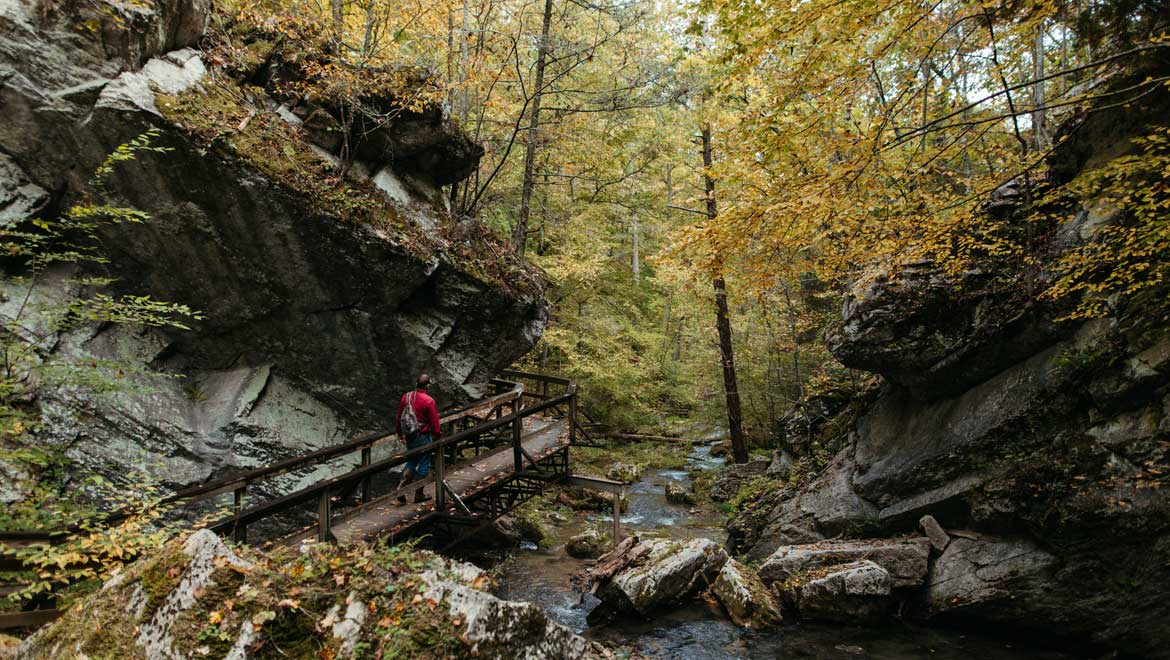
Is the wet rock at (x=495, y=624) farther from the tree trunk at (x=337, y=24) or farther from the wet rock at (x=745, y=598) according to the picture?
the tree trunk at (x=337, y=24)

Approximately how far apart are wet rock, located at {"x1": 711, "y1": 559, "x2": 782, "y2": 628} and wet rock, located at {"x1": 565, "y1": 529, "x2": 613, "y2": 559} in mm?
3048

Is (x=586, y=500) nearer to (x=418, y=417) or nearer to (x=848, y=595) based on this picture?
(x=418, y=417)

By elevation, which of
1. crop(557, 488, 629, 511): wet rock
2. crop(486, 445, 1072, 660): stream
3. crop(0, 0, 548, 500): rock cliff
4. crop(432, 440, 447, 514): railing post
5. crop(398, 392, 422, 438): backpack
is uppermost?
crop(0, 0, 548, 500): rock cliff

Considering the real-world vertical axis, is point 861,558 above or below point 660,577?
above

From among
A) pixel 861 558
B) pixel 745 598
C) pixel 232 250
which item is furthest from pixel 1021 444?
pixel 232 250

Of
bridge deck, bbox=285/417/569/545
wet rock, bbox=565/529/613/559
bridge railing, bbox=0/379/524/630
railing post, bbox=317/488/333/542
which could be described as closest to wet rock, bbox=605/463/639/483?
bridge deck, bbox=285/417/569/545

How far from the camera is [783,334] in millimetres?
15477

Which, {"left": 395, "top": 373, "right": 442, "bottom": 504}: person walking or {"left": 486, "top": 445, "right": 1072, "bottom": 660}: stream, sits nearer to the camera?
{"left": 486, "top": 445, "right": 1072, "bottom": 660}: stream

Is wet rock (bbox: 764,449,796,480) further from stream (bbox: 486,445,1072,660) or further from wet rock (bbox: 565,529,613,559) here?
stream (bbox: 486,445,1072,660)

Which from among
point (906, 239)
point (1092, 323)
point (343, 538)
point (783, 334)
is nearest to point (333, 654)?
point (343, 538)

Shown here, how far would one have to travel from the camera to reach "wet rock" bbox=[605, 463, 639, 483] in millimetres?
16609

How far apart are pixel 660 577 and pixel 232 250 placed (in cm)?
916

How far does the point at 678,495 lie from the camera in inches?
586

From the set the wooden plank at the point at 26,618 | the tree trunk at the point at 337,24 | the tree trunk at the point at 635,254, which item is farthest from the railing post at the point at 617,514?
the tree trunk at the point at 635,254
